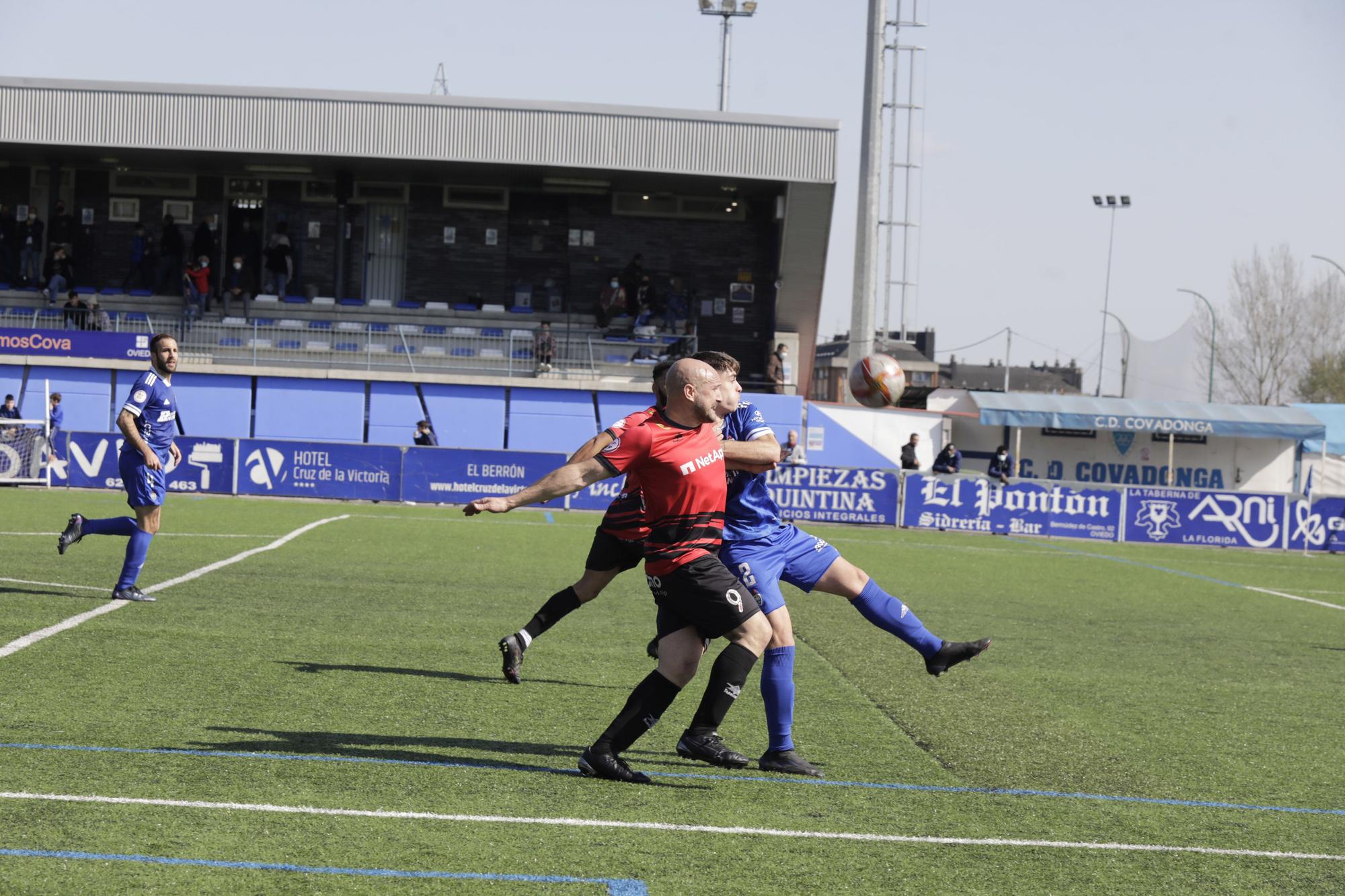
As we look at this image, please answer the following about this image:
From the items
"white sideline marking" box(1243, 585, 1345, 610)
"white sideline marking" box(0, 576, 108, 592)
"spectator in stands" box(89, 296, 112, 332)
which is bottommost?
"white sideline marking" box(1243, 585, 1345, 610)

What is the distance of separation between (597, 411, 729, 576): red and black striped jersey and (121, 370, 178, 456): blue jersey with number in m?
5.96

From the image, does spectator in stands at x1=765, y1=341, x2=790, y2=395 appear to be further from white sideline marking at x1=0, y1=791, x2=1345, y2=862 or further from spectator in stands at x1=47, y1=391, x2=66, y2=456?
white sideline marking at x1=0, y1=791, x2=1345, y2=862

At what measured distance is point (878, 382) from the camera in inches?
759

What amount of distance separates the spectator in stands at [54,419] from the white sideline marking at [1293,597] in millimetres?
21692

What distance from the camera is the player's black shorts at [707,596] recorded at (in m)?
5.64

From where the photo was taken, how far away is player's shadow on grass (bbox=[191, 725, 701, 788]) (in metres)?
6.05

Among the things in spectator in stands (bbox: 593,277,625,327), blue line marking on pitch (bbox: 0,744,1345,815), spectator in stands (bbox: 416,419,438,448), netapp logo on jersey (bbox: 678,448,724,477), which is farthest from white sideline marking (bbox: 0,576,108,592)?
spectator in stands (bbox: 593,277,625,327)

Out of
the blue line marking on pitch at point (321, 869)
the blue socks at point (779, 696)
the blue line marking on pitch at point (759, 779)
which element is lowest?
the blue line marking on pitch at point (759, 779)

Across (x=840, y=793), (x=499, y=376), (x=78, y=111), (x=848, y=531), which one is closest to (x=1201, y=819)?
(x=840, y=793)

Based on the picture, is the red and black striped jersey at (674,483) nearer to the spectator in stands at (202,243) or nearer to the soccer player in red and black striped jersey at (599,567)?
the soccer player in red and black striped jersey at (599,567)

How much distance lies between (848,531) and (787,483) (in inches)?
70.3

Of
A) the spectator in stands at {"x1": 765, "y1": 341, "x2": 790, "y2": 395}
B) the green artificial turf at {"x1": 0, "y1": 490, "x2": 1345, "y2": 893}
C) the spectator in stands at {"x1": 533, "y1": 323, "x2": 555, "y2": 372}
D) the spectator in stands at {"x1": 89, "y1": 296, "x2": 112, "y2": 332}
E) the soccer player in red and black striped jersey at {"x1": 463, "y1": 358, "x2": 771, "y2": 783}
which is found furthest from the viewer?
the spectator in stands at {"x1": 765, "y1": 341, "x2": 790, "y2": 395}

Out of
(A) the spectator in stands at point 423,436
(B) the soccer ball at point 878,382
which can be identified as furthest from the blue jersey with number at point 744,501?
(A) the spectator in stands at point 423,436

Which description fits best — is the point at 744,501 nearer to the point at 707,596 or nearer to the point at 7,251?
the point at 707,596
